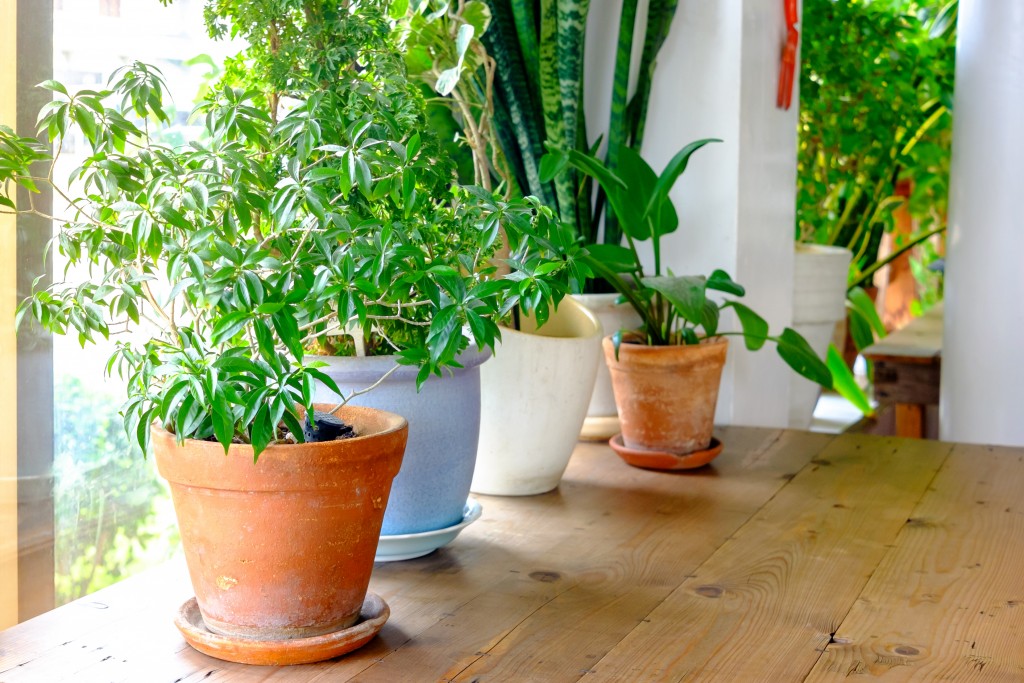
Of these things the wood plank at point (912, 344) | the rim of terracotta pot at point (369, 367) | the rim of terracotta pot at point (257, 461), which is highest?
the rim of terracotta pot at point (369, 367)

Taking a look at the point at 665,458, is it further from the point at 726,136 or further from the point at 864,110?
the point at 864,110

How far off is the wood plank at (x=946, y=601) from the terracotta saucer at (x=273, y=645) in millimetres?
453

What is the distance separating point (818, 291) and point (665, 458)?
1.02 m

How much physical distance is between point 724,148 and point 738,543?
1.04 metres

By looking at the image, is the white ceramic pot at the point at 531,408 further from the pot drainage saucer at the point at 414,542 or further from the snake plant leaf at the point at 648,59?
the snake plant leaf at the point at 648,59

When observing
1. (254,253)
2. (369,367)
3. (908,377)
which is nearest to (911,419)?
(908,377)

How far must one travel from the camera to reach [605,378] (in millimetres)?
2170

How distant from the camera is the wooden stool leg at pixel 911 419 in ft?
10.9

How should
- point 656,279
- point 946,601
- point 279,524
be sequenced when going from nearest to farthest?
1. point 279,524
2. point 946,601
3. point 656,279

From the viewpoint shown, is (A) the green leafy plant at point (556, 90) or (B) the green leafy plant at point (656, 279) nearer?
(B) the green leafy plant at point (656, 279)

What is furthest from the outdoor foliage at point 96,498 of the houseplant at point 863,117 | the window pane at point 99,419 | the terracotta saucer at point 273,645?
the houseplant at point 863,117

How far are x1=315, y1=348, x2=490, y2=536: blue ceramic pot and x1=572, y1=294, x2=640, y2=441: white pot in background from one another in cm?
69

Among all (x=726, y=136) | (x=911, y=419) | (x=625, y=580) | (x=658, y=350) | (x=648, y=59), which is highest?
(x=648, y=59)

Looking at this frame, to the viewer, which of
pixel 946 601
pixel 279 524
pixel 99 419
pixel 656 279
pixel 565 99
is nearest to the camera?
pixel 279 524
